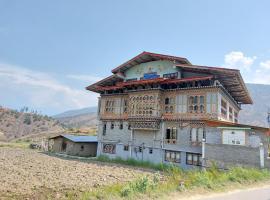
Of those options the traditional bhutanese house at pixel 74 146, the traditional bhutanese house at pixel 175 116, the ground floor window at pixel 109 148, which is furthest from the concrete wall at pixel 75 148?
the ground floor window at pixel 109 148

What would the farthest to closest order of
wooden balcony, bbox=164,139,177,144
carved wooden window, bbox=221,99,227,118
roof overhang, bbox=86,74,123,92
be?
roof overhang, bbox=86,74,123,92 < wooden balcony, bbox=164,139,177,144 < carved wooden window, bbox=221,99,227,118

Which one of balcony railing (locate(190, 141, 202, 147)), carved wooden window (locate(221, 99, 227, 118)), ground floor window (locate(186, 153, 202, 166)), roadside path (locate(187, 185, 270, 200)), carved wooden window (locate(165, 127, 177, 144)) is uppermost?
carved wooden window (locate(221, 99, 227, 118))

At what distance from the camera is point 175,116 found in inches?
1078

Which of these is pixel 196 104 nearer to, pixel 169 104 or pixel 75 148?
pixel 169 104

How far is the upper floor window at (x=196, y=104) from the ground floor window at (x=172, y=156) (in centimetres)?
530

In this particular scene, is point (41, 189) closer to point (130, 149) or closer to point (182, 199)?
point (182, 199)

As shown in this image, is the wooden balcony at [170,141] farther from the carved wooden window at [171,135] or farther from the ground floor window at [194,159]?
the ground floor window at [194,159]

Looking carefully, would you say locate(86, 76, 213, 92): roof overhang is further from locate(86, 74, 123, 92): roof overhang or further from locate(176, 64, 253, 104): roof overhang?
locate(176, 64, 253, 104): roof overhang

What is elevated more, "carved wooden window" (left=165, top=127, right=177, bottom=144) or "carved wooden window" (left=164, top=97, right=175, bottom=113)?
"carved wooden window" (left=164, top=97, right=175, bottom=113)

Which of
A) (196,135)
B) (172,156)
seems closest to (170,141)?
(172,156)

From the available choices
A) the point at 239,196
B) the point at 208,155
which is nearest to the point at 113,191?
the point at 239,196

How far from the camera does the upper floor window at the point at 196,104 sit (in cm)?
2589

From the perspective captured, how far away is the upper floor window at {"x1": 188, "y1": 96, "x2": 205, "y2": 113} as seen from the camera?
2589 cm

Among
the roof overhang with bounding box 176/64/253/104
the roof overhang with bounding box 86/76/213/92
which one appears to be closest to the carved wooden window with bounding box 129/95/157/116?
the roof overhang with bounding box 86/76/213/92
